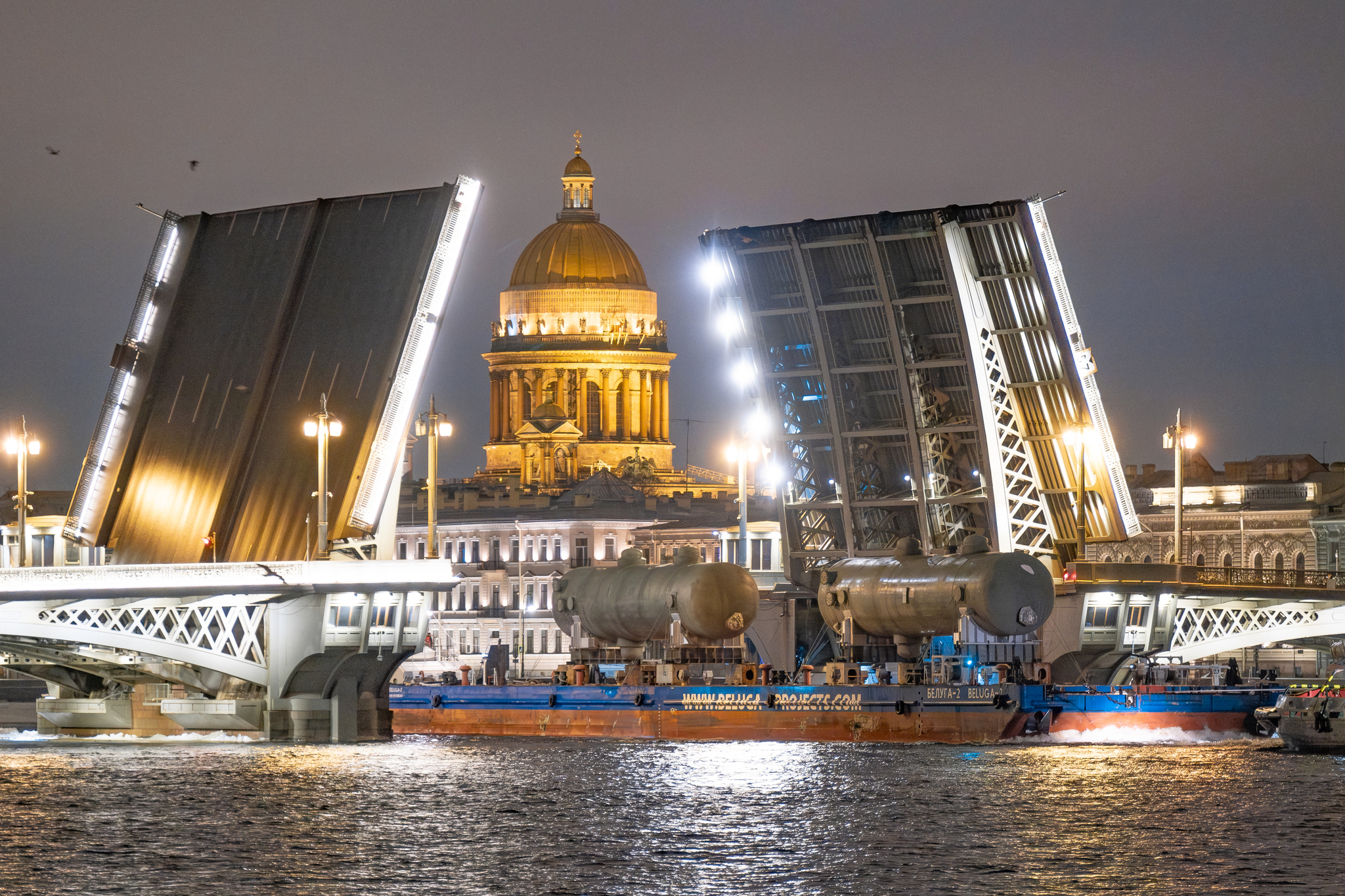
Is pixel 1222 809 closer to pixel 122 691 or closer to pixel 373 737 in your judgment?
pixel 373 737

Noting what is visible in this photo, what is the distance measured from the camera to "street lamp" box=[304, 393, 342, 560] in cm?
6106

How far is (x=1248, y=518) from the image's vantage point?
117875mm

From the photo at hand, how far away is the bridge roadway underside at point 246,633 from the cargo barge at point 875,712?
631 cm

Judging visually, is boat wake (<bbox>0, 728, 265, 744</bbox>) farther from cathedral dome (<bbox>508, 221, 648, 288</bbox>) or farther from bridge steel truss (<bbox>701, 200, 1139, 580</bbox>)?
cathedral dome (<bbox>508, 221, 648, 288</bbox>)

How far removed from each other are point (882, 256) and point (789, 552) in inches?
451

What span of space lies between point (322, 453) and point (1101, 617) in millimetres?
21467

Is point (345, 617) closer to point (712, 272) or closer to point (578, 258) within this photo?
point (712, 272)

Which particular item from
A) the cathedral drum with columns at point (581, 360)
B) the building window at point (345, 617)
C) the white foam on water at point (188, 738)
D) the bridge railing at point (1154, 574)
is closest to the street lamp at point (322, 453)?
the building window at point (345, 617)

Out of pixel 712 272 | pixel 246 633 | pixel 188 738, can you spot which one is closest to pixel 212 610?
pixel 246 633

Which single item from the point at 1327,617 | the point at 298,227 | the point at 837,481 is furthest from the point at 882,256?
the point at 1327,617

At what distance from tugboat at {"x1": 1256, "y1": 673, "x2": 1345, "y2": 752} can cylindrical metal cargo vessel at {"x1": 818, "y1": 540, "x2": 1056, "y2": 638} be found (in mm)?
5955

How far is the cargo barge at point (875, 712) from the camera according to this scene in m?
64.7

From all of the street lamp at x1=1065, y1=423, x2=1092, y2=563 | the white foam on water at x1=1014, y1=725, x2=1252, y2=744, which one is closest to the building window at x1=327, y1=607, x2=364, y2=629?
the white foam on water at x1=1014, y1=725, x2=1252, y2=744

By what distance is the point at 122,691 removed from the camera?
2837 inches
